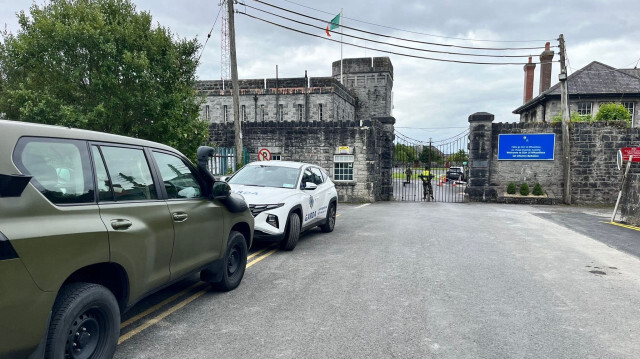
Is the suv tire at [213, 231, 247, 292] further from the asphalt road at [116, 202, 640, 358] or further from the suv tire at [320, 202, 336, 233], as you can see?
the suv tire at [320, 202, 336, 233]

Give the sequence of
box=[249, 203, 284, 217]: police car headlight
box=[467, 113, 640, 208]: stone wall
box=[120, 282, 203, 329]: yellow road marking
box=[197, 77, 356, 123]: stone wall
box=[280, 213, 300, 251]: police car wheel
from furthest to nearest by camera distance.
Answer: box=[197, 77, 356, 123]: stone wall
box=[467, 113, 640, 208]: stone wall
box=[280, 213, 300, 251]: police car wheel
box=[249, 203, 284, 217]: police car headlight
box=[120, 282, 203, 329]: yellow road marking

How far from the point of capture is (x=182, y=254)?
403 centimetres

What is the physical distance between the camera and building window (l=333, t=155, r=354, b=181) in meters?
18.5

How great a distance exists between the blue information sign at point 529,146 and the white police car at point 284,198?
1208cm

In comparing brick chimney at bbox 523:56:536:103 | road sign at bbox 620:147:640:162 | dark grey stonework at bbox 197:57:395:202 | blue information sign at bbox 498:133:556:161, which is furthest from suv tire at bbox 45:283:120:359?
brick chimney at bbox 523:56:536:103

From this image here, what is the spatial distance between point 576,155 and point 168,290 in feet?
63.0

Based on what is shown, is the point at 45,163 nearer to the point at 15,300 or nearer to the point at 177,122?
the point at 15,300

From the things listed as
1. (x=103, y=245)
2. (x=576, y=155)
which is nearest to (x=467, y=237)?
(x=103, y=245)

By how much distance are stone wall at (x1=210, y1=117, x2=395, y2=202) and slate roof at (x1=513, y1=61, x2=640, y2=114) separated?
69.9 ft

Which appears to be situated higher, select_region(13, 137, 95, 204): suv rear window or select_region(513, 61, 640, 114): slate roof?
select_region(513, 61, 640, 114): slate roof

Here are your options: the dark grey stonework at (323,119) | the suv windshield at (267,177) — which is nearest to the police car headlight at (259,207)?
the suv windshield at (267,177)

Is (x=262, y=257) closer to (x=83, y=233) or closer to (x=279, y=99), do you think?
(x=83, y=233)

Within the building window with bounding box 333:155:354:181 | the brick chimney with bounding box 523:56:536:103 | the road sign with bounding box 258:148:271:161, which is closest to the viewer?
the building window with bounding box 333:155:354:181

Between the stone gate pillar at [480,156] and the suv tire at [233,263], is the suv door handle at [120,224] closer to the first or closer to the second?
the suv tire at [233,263]
